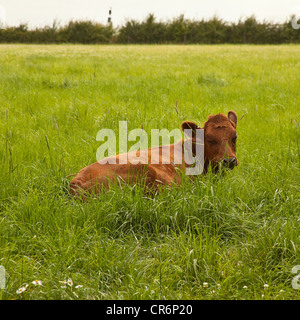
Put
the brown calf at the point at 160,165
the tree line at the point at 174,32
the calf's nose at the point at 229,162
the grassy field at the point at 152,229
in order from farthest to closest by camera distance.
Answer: the tree line at the point at 174,32 < the calf's nose at the point at 229,162 < the brown calf at the point at 160,165 < the grassy field at the point at 152,229

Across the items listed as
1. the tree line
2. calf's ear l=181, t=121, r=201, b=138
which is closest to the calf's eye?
calf's ear l=181, t=121, r=201, b=138

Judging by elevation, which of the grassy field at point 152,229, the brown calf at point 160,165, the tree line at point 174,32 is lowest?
the grassy field at point 152,229

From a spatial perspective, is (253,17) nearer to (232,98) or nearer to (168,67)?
(168,67)

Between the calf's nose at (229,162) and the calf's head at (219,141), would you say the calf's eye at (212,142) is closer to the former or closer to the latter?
the calf's head at (219,141)

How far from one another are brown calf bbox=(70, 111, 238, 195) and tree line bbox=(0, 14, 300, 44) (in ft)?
131

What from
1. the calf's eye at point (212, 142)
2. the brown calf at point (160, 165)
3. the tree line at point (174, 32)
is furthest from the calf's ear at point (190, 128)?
the tree line at point (174, 32)

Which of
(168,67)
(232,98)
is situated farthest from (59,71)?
(232,98)

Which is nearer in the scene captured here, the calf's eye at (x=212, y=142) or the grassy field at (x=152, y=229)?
the grassy field at (x=152, y=229)

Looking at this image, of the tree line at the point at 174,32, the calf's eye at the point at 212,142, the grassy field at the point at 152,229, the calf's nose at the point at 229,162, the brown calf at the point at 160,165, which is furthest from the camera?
the tree line at the point at 174,32

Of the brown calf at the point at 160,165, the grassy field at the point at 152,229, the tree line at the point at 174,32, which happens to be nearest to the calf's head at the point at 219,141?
the brown calf at the point at 160,165

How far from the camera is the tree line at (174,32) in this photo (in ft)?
138

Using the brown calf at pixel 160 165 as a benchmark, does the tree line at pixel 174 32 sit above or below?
above

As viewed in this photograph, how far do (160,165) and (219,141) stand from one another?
2.04 feet
